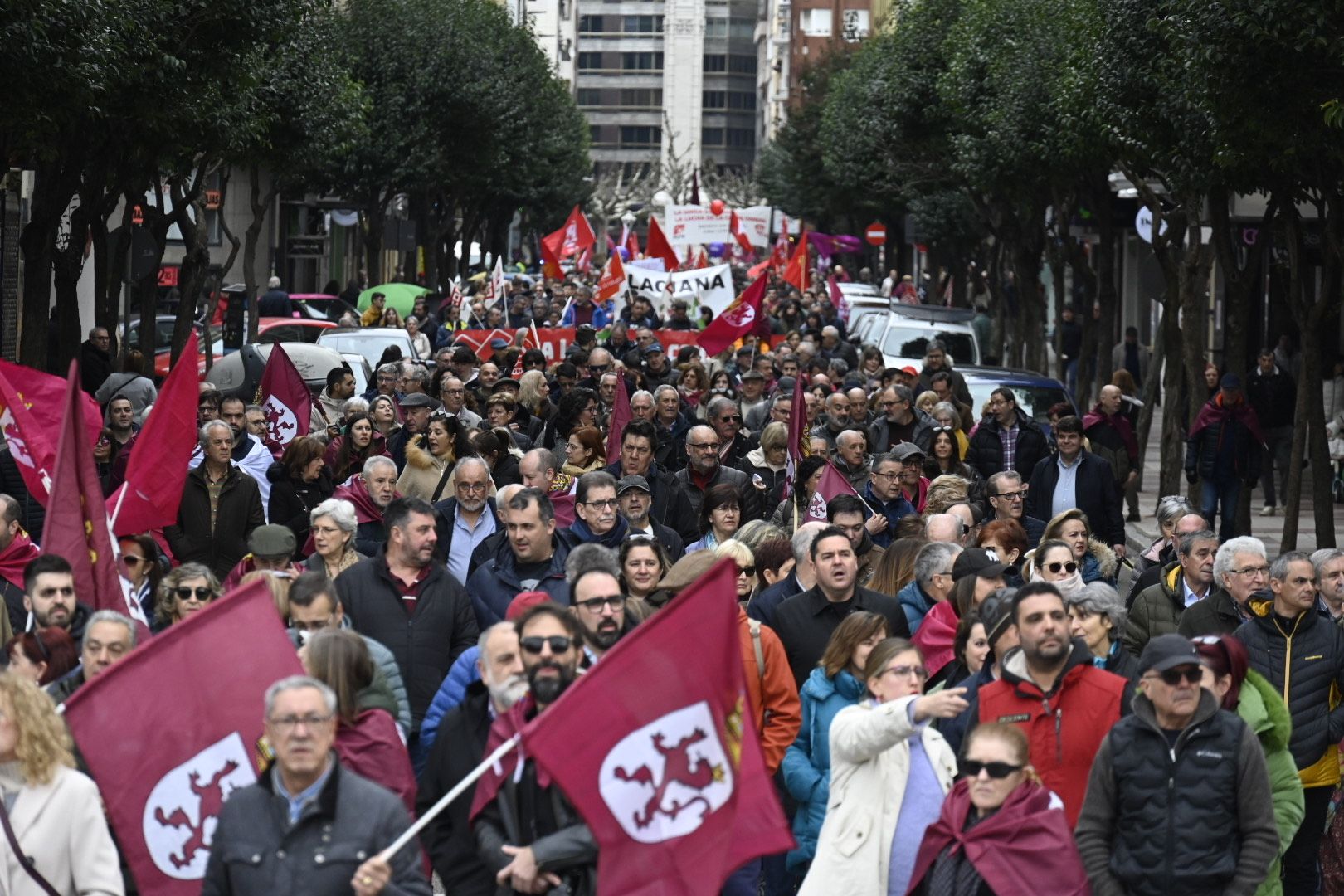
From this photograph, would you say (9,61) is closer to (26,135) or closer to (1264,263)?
→ (26,135)

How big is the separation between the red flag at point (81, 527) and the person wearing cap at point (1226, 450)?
13.1 meters

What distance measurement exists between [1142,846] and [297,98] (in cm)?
2588

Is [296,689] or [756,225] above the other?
[756,225]

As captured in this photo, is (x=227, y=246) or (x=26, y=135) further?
(x=227, y=246)

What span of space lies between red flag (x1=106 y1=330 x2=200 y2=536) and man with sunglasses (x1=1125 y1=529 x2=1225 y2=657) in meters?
4.34

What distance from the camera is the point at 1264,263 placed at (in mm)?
33781

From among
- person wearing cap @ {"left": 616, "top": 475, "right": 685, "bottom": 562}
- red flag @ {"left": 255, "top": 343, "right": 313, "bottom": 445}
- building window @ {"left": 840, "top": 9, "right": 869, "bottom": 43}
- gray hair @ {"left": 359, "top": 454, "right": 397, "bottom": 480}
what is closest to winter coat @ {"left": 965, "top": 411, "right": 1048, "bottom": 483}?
red flag @ {"left": 255, "top": 343, "right": 313, "bottom": 445}

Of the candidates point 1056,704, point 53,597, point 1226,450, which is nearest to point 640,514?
point 53,597

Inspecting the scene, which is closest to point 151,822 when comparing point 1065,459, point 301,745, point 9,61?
point 301,745

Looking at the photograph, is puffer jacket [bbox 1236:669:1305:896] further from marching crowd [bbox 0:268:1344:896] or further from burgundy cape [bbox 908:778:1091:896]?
burgundy cape [bbox 908:778:1091:896]

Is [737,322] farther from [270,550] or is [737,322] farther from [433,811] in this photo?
[433,811]

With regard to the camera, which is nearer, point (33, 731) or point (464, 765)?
point (33, 731)

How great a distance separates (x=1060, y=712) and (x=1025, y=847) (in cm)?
90

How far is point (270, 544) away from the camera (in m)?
9.31
